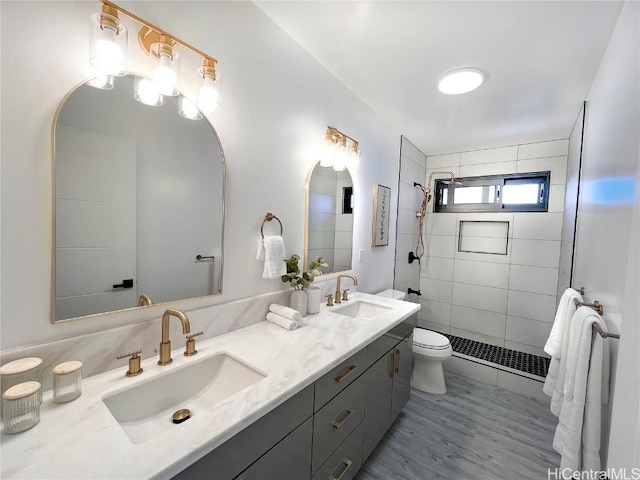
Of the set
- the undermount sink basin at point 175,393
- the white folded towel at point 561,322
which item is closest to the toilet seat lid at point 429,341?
the white folded towel at point 561,322

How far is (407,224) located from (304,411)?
254 centimetres

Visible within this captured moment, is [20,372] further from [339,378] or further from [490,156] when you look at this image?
[490,156]

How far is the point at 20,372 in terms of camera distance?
675 mm

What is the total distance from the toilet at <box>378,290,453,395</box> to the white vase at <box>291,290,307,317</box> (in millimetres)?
1157

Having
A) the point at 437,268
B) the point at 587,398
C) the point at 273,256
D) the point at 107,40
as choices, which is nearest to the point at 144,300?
the point at 273,256

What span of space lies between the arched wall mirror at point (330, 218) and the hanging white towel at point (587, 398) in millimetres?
1335

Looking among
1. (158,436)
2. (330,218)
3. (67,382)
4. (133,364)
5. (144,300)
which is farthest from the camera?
(330,218)

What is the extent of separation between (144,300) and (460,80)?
7.31ft

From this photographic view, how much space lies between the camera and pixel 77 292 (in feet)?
2.79

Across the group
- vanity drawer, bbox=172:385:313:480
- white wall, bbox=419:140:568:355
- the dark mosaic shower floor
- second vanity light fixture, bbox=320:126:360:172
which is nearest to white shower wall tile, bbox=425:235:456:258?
white wall, bbox=419:140:568:355

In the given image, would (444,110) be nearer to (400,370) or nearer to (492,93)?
(492,93)

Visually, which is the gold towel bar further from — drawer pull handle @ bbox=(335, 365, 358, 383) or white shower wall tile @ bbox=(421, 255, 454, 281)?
white shower wall tile @ bbox=(421, 255, 454, 281)

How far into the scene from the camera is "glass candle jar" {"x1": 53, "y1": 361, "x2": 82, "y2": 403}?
0.73 m

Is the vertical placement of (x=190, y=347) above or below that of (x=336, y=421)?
above
